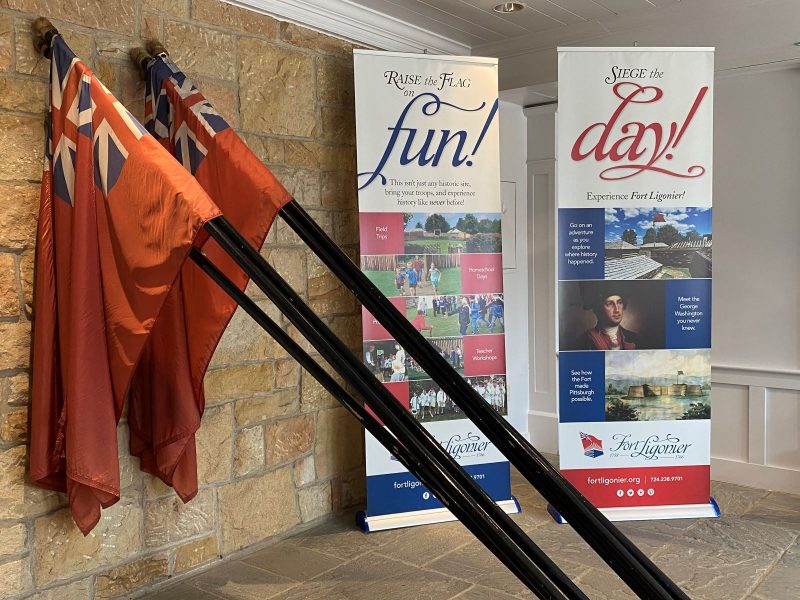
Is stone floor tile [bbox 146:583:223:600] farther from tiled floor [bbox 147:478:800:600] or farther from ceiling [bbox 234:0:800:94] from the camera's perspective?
ceiling [bbox 234:0:800:94]

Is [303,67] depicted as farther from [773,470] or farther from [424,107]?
[773,470]

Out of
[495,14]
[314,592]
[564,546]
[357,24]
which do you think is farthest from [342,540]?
[495,14]

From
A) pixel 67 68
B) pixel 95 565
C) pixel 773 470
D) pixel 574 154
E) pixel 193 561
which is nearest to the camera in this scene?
pixel 67 68

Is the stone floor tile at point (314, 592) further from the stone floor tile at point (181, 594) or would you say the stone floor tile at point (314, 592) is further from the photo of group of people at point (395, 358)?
the photo of group of people at point (395, 358)

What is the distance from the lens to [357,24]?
3533 millimetres

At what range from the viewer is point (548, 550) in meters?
3.09

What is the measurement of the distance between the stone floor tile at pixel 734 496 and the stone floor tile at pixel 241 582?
2.03m

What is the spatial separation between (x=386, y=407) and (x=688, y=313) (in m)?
2.42

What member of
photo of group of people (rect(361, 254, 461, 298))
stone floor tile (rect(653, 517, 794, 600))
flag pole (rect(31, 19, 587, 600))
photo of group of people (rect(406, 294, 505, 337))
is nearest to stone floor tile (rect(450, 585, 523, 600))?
stone floor tile (rect(653, 517, 794, 600))

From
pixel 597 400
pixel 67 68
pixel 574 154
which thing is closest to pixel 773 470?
pixel 597 400

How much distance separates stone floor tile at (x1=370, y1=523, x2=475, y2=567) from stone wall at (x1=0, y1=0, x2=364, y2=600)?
44cm

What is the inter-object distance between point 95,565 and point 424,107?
7.29 feet

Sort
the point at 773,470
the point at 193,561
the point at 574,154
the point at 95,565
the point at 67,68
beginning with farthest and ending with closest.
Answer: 1. the point at 773,470
2. the point at 574,154
3. the point at 193,561
4. the point at 95,565
5. the point at 67,68

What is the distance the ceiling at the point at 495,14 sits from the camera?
3506mm
